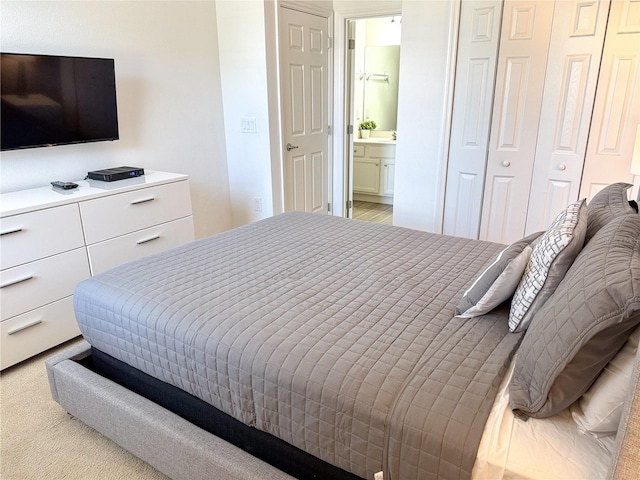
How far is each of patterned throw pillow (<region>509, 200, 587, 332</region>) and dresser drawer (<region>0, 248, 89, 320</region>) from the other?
2.32 meters

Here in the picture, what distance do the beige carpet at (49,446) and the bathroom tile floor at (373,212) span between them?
3603 millimetres

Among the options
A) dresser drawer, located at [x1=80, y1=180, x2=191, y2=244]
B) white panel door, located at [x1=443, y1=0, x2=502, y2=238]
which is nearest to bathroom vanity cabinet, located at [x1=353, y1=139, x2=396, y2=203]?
white panel door, located at [x1=443, y1=0, x2=502, y2=238]

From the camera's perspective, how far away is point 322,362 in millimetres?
1305

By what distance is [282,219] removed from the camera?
2.80 m

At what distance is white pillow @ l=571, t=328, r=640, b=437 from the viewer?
39.1 inches

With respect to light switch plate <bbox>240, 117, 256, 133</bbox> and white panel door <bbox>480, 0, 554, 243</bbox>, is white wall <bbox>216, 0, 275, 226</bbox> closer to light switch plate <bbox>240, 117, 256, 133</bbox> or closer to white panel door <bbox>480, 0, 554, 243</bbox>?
light switch plate <bbox>240, 117, 256, 133</bbox>

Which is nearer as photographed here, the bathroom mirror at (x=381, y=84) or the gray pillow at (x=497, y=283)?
the gray pillow at (x=497, y=283)

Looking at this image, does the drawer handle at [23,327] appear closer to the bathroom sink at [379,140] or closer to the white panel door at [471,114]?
the white panel door at [471,114]

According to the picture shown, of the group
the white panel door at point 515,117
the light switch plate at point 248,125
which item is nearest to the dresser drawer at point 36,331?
the light switch plate at point 248,125

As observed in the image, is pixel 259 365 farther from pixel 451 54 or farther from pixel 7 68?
pixel 451 54

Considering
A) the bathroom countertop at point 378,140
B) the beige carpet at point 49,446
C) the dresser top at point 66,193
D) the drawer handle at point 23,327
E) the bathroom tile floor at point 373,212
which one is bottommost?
the beige carpet at point 49,446

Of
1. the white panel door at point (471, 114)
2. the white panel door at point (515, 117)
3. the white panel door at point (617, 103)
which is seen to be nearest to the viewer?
the white panel door at point (617, 103)

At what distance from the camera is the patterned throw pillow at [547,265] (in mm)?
1303

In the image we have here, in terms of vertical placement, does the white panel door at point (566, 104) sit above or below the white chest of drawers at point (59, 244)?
above
